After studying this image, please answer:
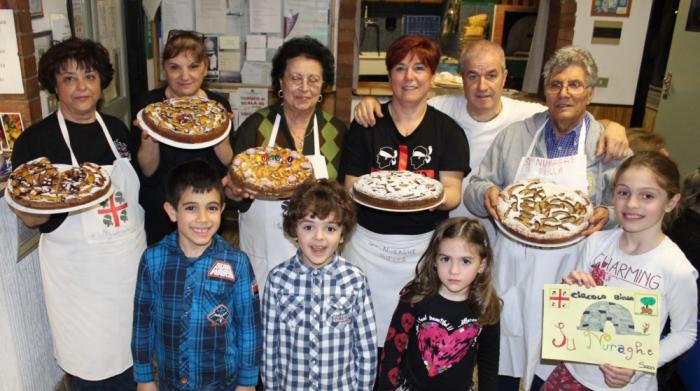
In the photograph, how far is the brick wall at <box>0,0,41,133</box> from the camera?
2400mm

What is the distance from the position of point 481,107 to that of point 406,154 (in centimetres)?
47

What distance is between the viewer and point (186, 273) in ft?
6.19

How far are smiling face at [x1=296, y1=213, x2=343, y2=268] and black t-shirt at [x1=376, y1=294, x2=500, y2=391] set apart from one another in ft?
1.08

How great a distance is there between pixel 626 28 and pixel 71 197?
488cm

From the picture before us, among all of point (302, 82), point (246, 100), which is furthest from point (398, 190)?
point (246, 100)

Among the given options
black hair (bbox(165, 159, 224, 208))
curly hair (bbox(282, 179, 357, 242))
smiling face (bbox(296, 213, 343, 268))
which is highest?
black hair (bbox(165, 159, 224, 208))

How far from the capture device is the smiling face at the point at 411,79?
2.21 meters

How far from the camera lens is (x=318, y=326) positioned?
6.20 feet

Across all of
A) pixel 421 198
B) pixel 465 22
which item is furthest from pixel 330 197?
pixel 465 22

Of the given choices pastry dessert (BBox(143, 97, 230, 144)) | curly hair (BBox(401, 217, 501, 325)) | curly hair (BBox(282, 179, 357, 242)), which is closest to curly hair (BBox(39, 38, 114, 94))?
pastry dessert (BBox(143, 97, 230, 144))

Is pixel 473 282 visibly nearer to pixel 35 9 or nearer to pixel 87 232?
pixel 87 232

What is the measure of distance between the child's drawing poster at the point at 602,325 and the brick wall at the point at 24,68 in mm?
2310

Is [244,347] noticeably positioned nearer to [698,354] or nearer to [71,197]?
[71,197]

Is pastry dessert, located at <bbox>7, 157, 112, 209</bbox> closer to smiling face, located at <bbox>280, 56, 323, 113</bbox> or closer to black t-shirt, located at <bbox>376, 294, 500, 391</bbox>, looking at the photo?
smiling face, located at <bbox>280, 56, 323, 113</bbox>
